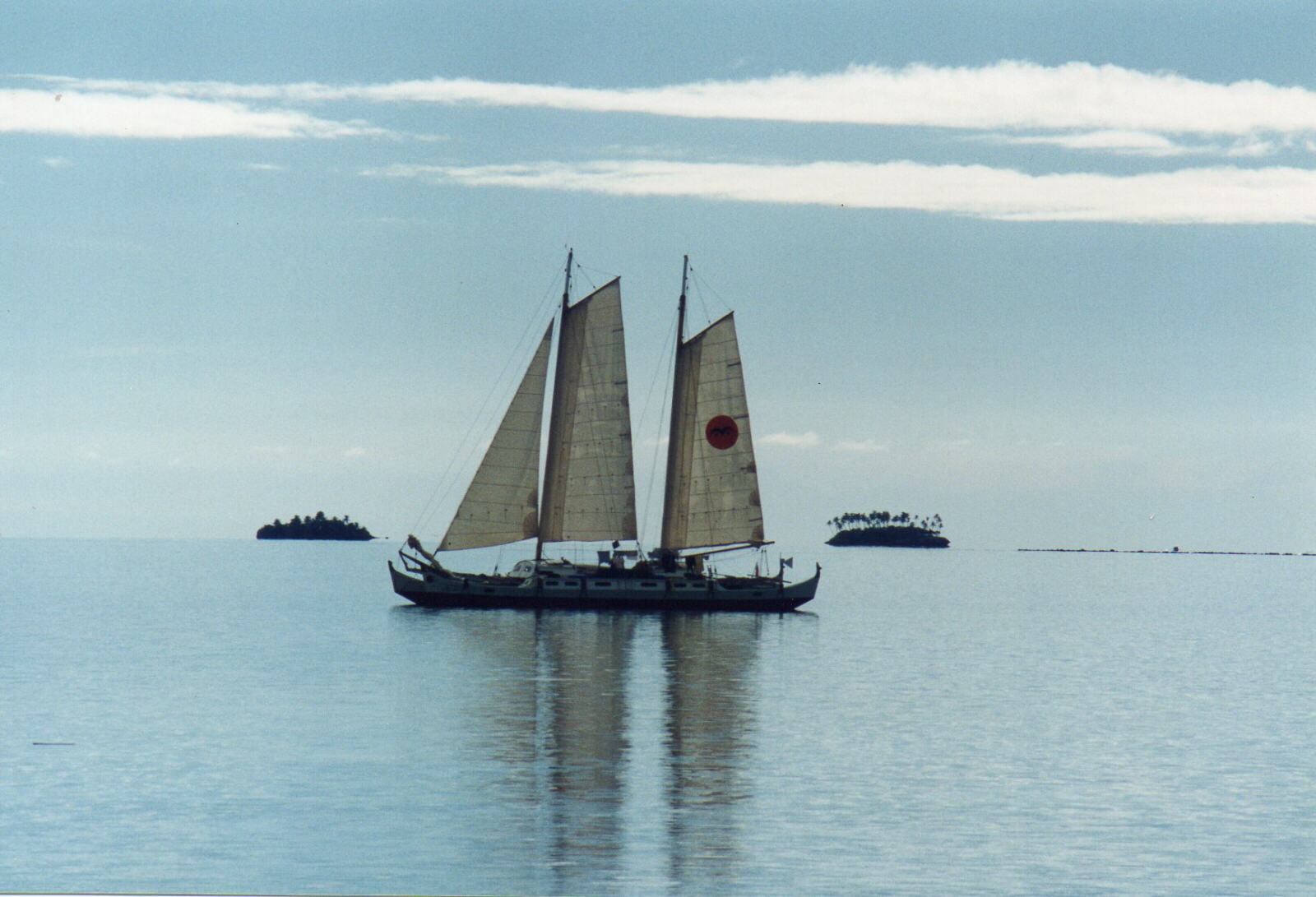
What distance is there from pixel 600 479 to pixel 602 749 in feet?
164

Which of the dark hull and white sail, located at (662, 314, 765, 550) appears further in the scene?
white sail, located at (662, 314, 765, 550)

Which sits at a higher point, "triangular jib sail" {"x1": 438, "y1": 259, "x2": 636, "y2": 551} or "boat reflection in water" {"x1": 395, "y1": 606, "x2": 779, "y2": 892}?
"triangular jib sail" {"x1": 438, "y1": 259, "x2": 636, "y2": 551}

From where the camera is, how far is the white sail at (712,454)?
89.9 m

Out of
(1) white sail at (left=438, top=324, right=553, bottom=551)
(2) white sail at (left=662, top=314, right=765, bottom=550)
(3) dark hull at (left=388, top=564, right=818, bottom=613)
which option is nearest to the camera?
(1) white sail at (left=438, top=324, right=553, bottom=551)

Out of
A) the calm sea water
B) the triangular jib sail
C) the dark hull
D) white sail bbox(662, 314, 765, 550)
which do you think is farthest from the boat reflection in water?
white sail bbox(662, 314, 765, 550)

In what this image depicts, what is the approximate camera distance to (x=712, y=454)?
90.2 metres

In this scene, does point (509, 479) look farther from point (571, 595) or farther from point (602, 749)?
point (602, 749)

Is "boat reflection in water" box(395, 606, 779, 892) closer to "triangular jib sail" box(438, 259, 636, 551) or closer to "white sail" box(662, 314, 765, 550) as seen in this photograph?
"triangular jib sail" box(438, 259, 636, 551)

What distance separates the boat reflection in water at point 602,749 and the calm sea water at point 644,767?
0.43 ft

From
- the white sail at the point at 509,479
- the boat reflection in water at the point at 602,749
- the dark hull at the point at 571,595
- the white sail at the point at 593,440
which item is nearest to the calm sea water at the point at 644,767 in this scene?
the boat reflection in water at the point at 602,749

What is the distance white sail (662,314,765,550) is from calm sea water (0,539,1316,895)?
1083 cm

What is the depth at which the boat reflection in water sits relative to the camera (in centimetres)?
2819

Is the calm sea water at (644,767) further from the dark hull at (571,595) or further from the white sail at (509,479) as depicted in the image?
the white sail at (509,479)

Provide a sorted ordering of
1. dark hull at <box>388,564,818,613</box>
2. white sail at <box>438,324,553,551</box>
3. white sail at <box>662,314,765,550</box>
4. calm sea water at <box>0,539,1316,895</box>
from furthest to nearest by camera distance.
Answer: white sail at <box>662,314,765,550</box> → dark hull at <box>388,564,818,613</box> → white sail at <box>438,324,553,551</box> → calm sea water at <box>0,539,1316,895</box>
